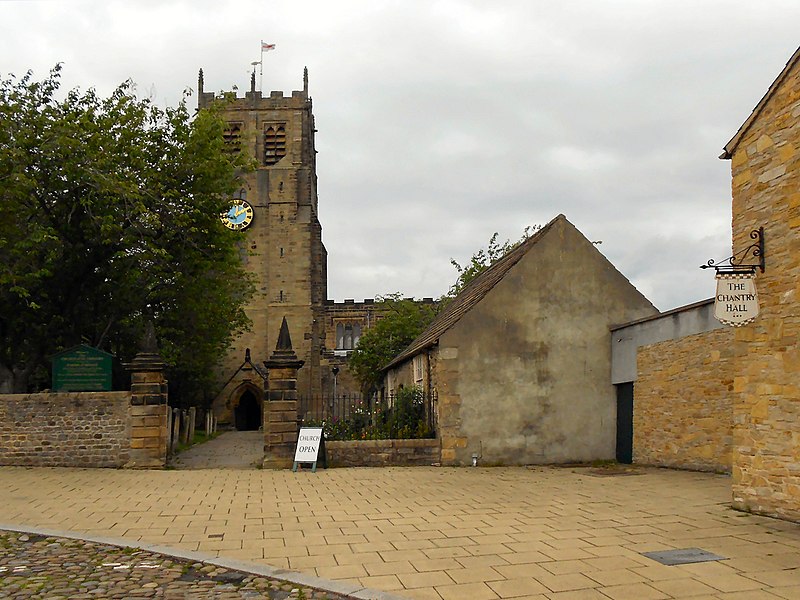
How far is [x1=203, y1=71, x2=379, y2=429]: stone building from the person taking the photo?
46.2 m

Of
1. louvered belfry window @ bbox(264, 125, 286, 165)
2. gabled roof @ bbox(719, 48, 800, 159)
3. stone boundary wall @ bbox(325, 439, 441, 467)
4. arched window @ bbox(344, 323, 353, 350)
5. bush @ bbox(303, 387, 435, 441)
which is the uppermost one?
louvered belfry window @ bbox(264, 125, 286, 165)

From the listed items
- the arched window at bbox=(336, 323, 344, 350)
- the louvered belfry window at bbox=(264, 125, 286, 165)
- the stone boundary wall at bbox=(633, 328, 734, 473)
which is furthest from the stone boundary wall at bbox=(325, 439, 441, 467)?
the arched window at bbox=(336, 323, 344, 350)

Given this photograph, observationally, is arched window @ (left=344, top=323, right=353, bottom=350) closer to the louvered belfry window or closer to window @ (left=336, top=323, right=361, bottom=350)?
window @ (left=336, top=323, right=361, bottom=350)

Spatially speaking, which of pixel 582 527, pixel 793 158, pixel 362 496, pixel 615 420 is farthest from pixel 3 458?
pixel 793 158

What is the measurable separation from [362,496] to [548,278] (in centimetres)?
774

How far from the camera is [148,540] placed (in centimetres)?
789

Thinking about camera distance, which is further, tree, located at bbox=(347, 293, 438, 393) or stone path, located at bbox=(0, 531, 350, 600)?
tree, located at bbox=(347, 293, 438, 393)

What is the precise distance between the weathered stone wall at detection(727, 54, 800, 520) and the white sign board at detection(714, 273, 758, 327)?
18 centimetres

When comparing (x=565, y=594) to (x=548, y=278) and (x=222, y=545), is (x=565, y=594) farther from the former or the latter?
(x=548, y=278)

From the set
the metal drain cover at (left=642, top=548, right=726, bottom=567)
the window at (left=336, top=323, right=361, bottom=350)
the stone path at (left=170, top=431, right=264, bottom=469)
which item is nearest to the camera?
the metal drain cover at (left=642, top=548, right=726, bottom=567)

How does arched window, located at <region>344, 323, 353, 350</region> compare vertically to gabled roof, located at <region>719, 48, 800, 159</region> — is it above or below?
below

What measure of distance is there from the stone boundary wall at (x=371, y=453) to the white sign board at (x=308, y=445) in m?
0.54

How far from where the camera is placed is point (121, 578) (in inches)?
246

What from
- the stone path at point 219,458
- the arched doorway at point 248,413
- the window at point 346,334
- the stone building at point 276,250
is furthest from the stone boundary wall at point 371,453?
the window at point 346,334
